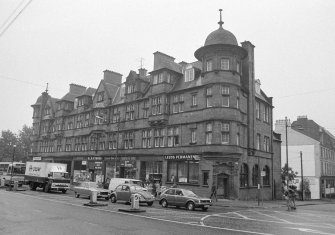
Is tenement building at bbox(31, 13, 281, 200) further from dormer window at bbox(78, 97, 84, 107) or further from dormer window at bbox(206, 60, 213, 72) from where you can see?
dormer window at bbox(78, 97, 84, 107)

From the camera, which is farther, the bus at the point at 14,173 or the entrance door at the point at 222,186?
the bus at the point at 14,173

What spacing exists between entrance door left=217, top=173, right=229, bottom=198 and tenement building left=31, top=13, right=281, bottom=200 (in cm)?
10

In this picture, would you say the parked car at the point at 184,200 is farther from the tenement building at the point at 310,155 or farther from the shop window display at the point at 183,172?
the tenement building at the point at 310,155

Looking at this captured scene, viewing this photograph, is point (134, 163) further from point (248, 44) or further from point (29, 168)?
point (248, 44)

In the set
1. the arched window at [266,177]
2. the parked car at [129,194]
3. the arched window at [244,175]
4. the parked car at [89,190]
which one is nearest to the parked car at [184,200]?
the parked car at [129,194]

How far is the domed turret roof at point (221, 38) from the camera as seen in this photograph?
35.7 meters

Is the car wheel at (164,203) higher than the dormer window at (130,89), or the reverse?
the dormer window at (130,89)

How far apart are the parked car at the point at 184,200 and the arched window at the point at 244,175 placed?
1218cm

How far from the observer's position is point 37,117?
67.2 meters

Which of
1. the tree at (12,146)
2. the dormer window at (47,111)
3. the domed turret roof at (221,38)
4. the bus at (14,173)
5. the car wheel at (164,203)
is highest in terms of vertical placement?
the domed turret roof at (221,38)

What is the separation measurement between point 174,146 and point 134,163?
287 inches

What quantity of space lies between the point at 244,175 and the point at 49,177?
2166cm

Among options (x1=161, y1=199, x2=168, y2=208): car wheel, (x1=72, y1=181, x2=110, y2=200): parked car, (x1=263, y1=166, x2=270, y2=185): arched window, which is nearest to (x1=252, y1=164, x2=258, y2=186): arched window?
(x1=263, y1=166, x2=270, y2=185): arched window

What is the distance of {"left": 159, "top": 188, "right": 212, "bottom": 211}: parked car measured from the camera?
23344 mm
